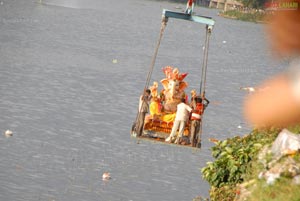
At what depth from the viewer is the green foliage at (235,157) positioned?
2834cm

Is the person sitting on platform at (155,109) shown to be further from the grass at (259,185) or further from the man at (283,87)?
the grass at (259,185)

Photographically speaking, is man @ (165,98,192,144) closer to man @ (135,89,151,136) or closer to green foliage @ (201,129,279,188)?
man @ (135,89,151,136)

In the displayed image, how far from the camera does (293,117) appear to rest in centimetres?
2938

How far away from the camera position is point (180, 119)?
34375mm

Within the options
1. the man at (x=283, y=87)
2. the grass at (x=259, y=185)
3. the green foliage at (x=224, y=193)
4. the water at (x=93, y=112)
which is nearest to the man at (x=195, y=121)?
the man at (x=283, y=87)

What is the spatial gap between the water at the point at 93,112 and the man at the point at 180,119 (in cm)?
1125

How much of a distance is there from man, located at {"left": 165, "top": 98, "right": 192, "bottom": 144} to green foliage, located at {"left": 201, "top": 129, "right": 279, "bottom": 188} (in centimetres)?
368

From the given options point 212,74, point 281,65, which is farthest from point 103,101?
point 281,65

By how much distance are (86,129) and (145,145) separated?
565 cm

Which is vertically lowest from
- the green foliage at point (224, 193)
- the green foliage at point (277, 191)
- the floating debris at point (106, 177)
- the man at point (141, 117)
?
the floating debris at point (106, 177)

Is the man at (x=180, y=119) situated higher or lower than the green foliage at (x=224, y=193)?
higher

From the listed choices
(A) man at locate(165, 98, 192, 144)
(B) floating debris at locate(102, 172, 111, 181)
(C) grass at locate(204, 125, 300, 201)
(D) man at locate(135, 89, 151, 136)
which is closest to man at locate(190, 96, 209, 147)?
(A) man at locate(165, 98, 192, 144)

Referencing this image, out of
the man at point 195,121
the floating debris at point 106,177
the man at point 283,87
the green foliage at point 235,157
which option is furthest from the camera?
the floating debris at point 106,177

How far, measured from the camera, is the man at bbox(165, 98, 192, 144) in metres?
34.2
